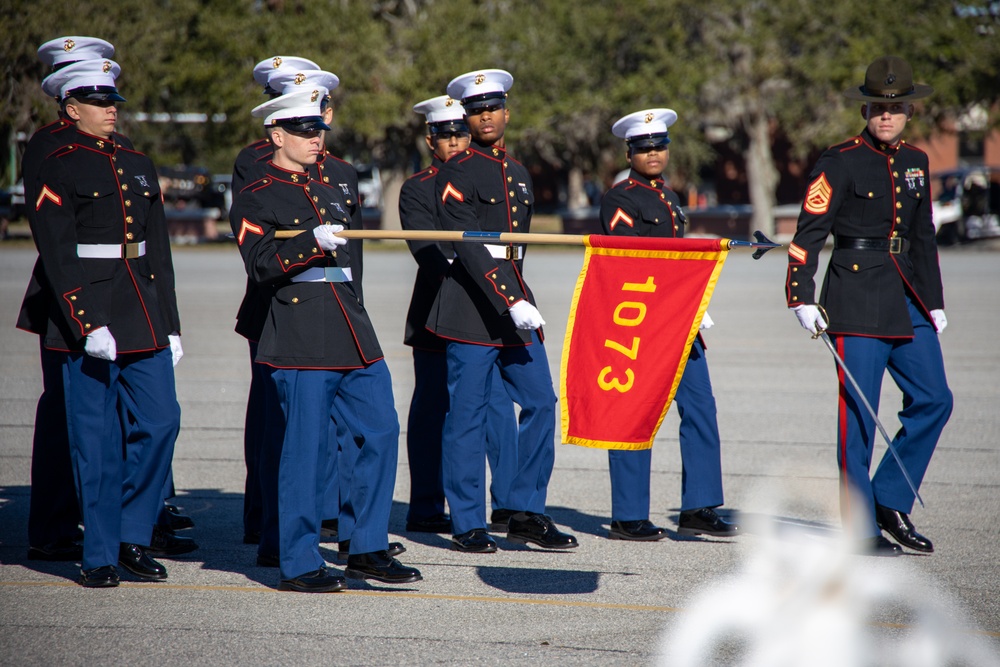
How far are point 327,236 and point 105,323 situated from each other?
1009mm

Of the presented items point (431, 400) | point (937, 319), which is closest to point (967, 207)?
point (937, 319)

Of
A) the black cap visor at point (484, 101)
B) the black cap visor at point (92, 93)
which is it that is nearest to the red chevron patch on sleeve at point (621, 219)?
the black cap visor at point (484, 101)

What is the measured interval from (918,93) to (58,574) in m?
4.51

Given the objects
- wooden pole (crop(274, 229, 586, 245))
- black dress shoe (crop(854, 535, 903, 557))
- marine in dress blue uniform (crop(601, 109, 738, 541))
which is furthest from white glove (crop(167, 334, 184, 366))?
black dress shoe (crop(854, 535, 903, 557))

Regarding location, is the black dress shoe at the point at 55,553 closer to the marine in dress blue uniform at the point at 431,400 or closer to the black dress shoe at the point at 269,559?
the black dress shoe at the point at 269,559

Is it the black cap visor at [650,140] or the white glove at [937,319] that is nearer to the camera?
the white glove at [937,319]

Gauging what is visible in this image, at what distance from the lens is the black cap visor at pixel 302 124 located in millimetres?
5055

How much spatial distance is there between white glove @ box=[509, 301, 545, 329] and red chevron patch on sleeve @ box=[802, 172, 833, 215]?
55.0 inches

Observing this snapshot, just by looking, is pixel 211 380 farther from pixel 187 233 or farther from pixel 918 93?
pixel 187 233

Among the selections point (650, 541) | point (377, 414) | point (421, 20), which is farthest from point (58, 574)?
point (421, 20)

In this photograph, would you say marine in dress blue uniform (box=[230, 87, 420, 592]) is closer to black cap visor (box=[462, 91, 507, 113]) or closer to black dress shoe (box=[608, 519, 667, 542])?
black cap visor (box=[462, 91, 507, 113])

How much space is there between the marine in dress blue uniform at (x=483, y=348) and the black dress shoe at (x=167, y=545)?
126cm

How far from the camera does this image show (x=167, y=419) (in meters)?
5.35

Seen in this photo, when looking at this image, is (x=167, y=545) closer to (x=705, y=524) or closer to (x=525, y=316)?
(x=525, y=316)
